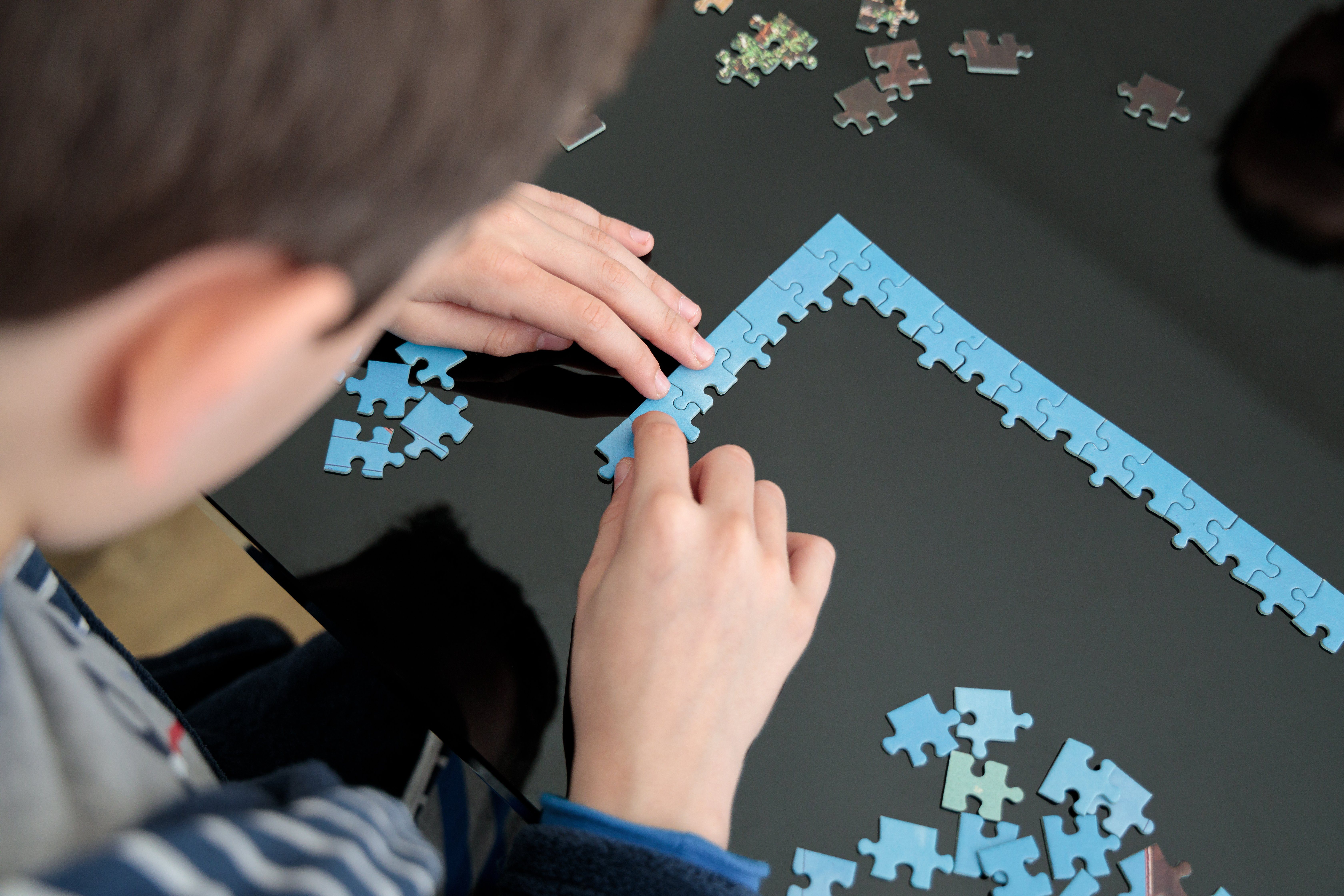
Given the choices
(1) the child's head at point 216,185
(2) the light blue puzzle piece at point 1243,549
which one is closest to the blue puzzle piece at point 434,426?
(1) the child's head at point 216,185

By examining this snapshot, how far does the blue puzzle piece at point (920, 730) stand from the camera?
80 centimetres

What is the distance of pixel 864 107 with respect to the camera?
1.12 metres

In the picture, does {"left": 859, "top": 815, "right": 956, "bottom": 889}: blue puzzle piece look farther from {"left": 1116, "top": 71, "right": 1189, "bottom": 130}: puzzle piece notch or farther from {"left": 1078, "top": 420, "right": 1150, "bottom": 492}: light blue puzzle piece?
{"left": 1116, "top": 71, "right": 1189, "bottom": 130}: puzzle piece notch

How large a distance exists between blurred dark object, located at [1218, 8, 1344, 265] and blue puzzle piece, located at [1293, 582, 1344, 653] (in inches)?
17.4

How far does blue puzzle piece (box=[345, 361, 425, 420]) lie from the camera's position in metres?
0.92

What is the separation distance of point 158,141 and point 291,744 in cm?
85

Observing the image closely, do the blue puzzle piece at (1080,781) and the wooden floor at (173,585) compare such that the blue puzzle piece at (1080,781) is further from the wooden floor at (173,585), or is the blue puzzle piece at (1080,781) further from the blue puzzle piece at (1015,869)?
the wooden floor at (173,585)

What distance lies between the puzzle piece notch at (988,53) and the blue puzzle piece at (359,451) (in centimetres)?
88

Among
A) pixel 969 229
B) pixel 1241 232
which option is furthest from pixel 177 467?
pixel 1241 232

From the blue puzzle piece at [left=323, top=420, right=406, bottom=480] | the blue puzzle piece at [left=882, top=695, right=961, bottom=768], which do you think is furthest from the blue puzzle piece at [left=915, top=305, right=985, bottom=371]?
the blue puzzle piece at [left=323, top=420, right=406, bottom=480]

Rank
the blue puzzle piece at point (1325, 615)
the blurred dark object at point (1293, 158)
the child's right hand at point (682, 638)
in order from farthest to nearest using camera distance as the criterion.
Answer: the blurred dark object at point (1293, 158)
the blue puzzle piece at point (1325, 615)
the child's right hand at point (682, 638)

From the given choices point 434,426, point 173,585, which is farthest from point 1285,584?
point 173,585

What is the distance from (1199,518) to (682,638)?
572mm

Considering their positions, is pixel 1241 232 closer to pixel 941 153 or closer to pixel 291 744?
pixel 941 153
